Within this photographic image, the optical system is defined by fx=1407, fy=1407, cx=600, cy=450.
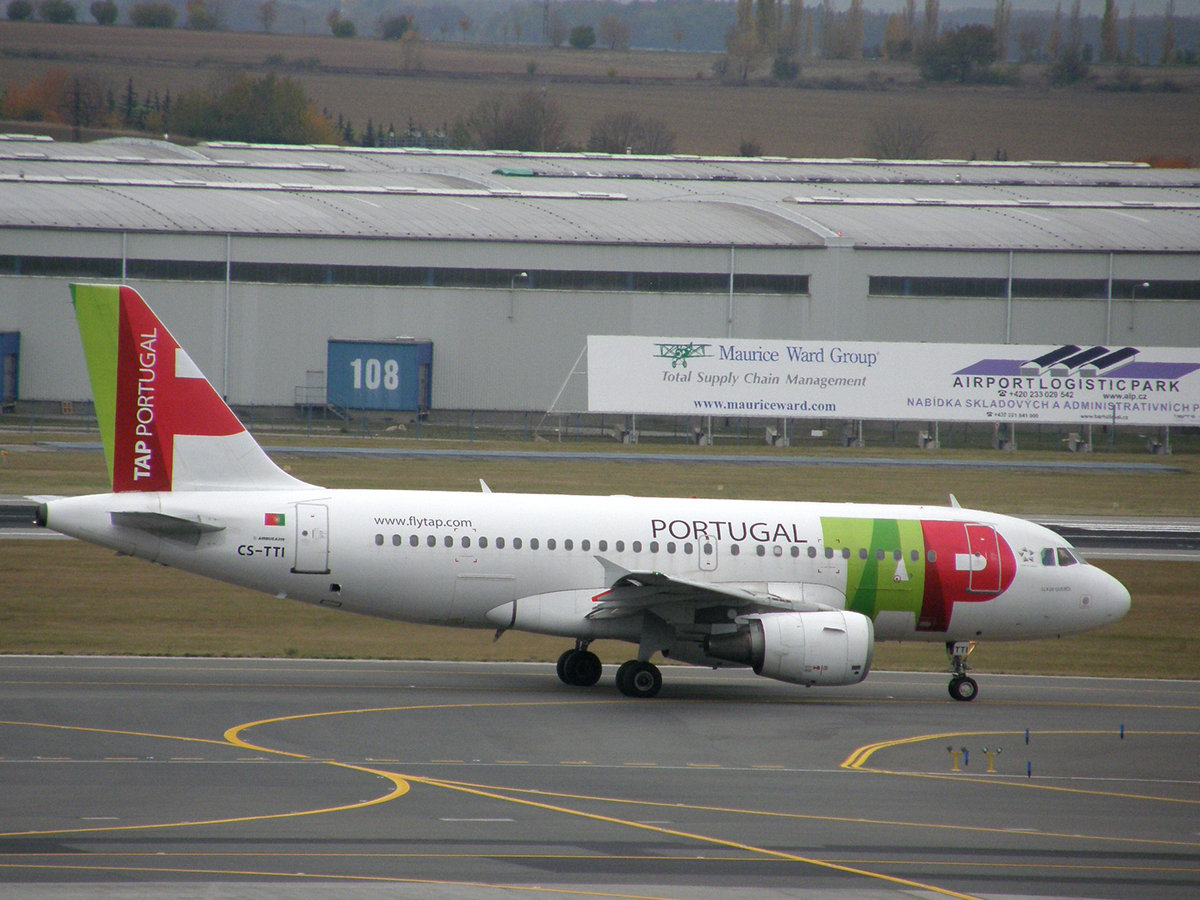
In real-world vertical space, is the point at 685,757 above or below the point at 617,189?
below

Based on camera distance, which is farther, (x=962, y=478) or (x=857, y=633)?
(x=962, y=478)

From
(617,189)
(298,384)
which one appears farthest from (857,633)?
(617,189)

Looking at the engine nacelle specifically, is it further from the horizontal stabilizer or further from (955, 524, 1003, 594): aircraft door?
the horizontal stabilizer

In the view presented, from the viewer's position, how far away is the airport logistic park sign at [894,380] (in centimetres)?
7244

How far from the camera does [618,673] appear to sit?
Answer: 2767 centimetres

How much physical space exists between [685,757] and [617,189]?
7808 centimetres

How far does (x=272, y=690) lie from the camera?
26.9 meters

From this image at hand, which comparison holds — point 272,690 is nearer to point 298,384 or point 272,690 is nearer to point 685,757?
point 685,757

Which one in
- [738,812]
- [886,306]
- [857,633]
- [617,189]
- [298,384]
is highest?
[617,189]

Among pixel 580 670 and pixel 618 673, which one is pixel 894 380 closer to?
pixel 580 670

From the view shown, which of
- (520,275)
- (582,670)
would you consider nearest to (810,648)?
(582,670)

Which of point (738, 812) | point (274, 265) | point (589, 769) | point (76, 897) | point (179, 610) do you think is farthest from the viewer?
point (274, 265)

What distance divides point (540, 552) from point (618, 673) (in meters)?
2.85

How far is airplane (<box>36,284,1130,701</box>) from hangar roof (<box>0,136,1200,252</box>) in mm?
49088
